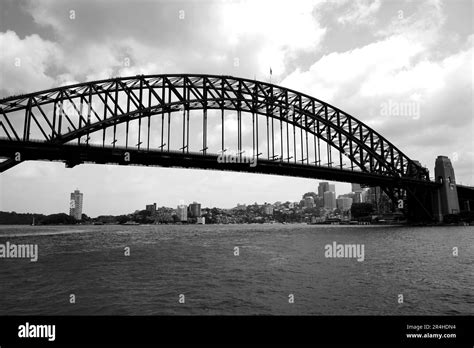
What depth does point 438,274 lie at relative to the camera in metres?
18.8

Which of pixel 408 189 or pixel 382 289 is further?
pixel 408 189

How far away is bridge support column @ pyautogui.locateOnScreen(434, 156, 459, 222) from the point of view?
307ft

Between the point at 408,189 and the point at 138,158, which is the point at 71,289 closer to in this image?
the point at 138,158

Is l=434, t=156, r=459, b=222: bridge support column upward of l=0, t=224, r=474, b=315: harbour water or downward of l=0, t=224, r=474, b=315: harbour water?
upward

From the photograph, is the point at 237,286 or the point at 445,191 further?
the point at 445,191

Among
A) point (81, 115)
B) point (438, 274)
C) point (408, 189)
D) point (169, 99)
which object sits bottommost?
point (438, 274)

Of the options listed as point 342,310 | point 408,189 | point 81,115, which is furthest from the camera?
point 408,189

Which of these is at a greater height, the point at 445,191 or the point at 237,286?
A: the point at 445,191

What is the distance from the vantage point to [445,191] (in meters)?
93.9

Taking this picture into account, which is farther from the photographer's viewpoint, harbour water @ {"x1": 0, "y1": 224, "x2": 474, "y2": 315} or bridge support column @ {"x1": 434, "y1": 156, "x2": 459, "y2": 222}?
bridge support column @ {"x1": 434, "y1": 156, "x2": 459, "y2": 222}

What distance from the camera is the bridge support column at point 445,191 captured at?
93.6m
